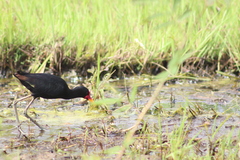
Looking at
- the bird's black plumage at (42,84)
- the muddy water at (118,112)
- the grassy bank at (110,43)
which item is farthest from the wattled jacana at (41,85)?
the grassy bank at (110,43)

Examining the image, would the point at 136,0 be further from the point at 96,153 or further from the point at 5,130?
the point at 5,130

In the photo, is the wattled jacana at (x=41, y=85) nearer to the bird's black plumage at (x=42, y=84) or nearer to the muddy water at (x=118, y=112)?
the bird's black plumage at (x=42, y=84)

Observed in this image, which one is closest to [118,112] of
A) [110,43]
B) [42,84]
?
[42,84]

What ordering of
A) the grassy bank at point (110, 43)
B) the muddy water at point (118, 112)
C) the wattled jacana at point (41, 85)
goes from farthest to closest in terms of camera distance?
the grassy bank at point (110, 43) < the wattled jacana at point (41, 85) < the muddy water at point (118, 112)

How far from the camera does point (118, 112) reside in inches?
186

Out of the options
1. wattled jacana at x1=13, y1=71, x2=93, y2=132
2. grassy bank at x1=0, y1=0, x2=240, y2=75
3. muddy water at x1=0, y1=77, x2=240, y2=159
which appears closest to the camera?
muddy water at x1=0, y1=77, x2=240, y2=159

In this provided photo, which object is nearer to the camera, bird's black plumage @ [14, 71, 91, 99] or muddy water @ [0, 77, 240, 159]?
muddy water @ [0, 77, 240, 159]

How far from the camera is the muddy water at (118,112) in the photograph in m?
3.82

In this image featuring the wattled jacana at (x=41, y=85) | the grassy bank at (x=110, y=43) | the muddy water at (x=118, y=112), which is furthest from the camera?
the grassy bank at (x=110, y=43)

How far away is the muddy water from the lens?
3.82m

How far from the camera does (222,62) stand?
6.51 m

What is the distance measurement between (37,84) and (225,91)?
249cm

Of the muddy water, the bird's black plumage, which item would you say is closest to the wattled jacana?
the bird's black plumage

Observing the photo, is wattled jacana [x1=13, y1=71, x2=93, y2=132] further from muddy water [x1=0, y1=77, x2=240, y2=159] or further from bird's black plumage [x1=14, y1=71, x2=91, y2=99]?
muddy water [x1=0, y1=77, x2=240, y2=159]
